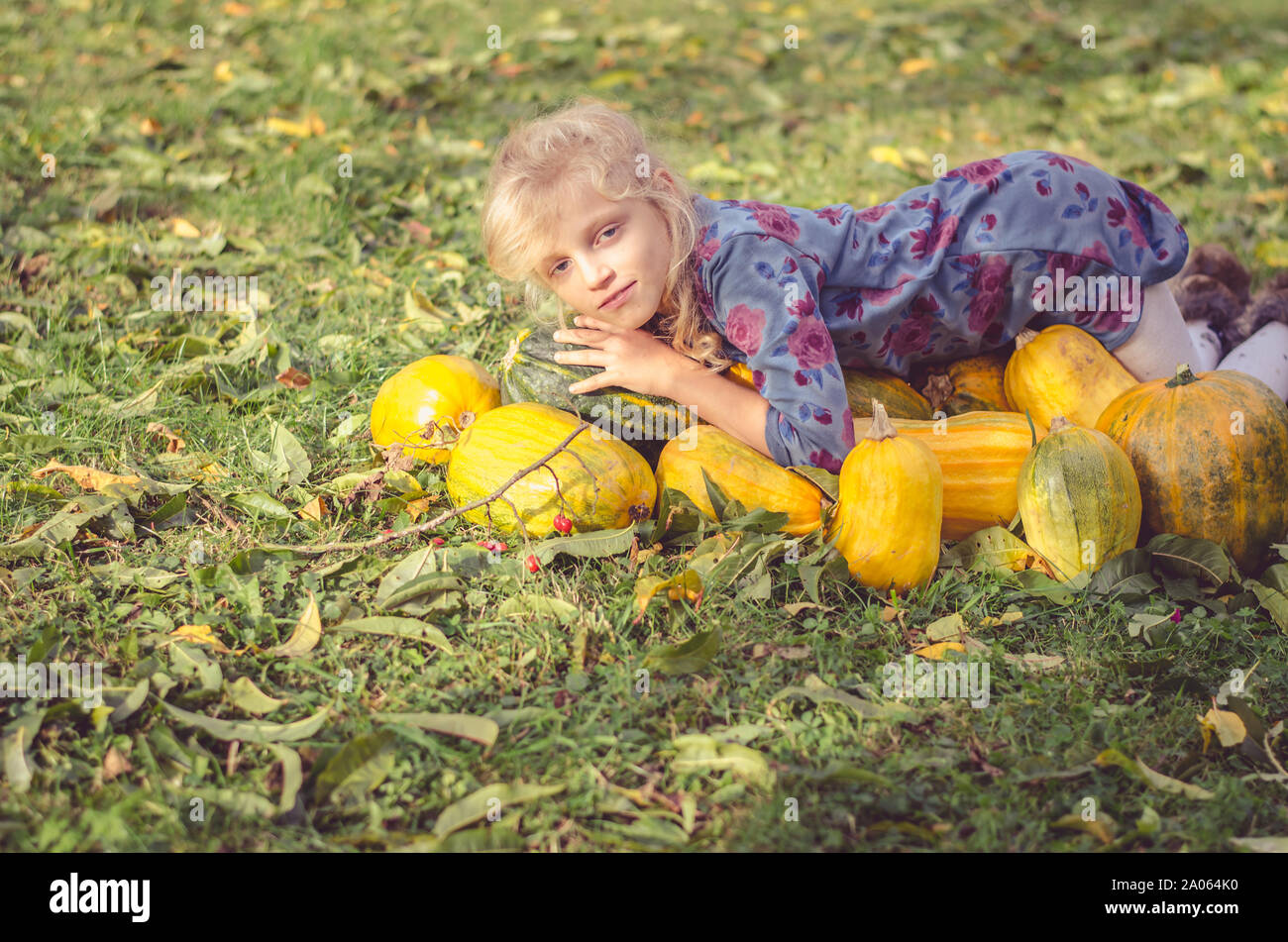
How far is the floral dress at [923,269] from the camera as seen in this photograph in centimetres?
323

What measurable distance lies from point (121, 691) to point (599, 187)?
185cm

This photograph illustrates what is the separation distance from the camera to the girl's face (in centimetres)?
317

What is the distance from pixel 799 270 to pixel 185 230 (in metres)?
3.07

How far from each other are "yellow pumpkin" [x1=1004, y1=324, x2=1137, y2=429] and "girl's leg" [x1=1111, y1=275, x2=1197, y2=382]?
0.08 m

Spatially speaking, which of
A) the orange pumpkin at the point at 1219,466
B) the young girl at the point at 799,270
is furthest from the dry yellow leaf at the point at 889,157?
the orange pumpkin at the point at 1219,466

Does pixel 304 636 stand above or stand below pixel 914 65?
below

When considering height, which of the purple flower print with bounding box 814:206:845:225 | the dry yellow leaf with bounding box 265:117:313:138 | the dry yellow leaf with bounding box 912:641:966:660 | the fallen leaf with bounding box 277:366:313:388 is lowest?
the dry yellow leaf with bounding box 912:641:966:660

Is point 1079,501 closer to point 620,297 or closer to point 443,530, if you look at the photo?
point 620,297

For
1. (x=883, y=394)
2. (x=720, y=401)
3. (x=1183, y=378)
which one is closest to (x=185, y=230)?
(x=720, y=401)

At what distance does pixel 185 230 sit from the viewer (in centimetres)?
490

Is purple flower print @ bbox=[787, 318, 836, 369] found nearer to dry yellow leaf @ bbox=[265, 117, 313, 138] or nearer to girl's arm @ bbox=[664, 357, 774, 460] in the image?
girl's arm @ bbox=[664, 357, 774, 460]

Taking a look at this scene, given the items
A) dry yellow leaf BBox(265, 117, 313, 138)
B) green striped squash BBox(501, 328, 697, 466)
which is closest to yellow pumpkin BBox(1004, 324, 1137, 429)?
green striped squash BBox(501, 328, 697, 466)

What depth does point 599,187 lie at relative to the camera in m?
3.16
